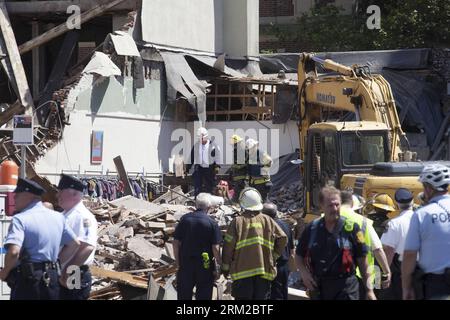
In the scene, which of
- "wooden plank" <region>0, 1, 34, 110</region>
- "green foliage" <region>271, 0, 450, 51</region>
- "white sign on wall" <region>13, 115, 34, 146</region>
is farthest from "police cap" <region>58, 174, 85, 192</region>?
"green foliage" <region>271, 0, 450, 51</region>

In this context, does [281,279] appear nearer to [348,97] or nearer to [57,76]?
[348,97]

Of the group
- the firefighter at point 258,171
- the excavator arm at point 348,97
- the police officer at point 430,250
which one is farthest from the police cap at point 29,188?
the firefighter at point 258,171

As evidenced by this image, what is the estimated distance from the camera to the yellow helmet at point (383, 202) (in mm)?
13688

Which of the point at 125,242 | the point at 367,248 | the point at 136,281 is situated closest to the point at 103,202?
the point at 125,242

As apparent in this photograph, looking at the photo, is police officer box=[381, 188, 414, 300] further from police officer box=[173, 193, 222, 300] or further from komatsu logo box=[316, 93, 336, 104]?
komatsu logo box=[316, 93, 336, 104]

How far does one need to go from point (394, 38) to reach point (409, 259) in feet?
80.0

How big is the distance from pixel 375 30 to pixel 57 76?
11.3 meters

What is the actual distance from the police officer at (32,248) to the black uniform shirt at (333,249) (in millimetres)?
2394

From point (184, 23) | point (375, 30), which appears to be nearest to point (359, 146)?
point (184, 23)

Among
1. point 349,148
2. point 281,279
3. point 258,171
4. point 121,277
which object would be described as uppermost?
point 349,148

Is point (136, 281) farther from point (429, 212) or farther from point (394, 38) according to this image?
point (394, 38)

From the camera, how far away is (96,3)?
2730 centimetres

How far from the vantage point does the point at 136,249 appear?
56.5ft

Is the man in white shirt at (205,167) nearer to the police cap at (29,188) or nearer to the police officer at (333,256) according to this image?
the police cap at (29,188)
